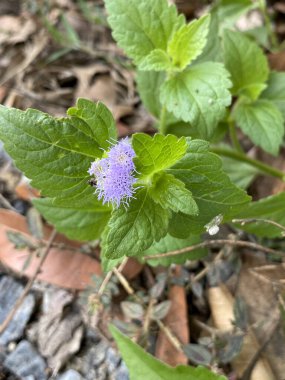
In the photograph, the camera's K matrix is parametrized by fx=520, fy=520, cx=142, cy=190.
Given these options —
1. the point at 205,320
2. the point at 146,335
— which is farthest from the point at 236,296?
the point at 146,335

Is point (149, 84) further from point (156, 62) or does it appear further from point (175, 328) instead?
point (175, 328)

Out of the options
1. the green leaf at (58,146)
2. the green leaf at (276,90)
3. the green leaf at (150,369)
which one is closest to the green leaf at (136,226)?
the green leaf at (58,146)

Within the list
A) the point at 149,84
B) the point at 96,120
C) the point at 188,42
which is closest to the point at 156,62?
the point at 188,42

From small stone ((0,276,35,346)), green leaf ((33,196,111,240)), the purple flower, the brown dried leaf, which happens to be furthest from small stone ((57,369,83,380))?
the purple flower

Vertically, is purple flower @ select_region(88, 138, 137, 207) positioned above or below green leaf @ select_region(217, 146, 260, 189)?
above

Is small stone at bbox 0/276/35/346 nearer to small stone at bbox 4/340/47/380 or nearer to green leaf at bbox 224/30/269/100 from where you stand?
small stone at bbox 4/340/47/380

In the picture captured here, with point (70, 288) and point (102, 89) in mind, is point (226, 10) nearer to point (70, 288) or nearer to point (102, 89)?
point (102, 89)
